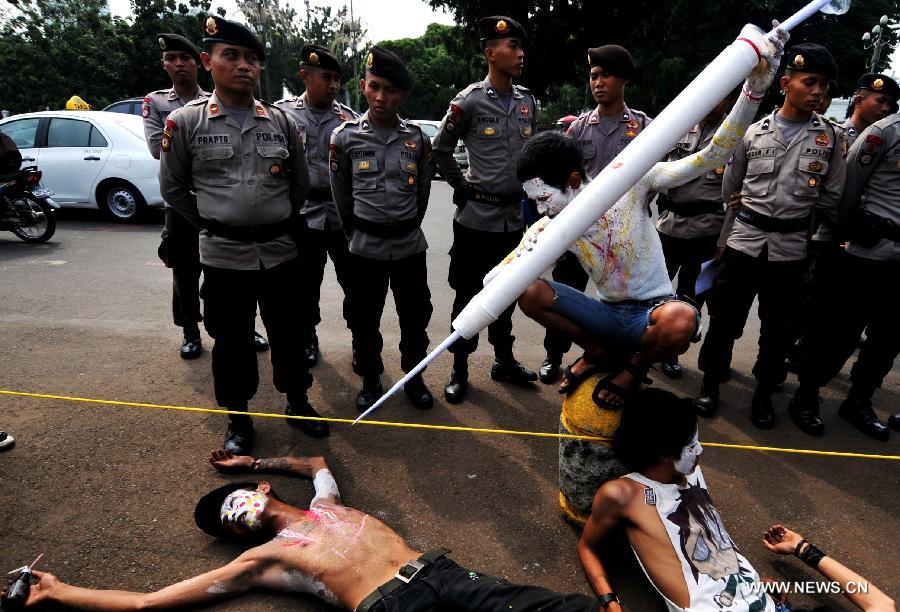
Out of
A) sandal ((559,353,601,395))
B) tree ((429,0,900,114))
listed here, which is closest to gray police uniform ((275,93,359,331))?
sandal ((559,353,601,395))

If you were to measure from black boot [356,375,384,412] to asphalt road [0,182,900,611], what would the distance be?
10 cm

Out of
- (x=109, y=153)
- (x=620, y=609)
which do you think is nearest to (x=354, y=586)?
(x=620, y=609)

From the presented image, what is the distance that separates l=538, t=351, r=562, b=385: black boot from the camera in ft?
13.2

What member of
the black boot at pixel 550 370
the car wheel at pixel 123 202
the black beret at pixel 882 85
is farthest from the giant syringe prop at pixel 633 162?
the car wheel at pixel 123 202

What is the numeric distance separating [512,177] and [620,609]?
2584 millimetres

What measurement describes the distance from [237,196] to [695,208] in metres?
3.04

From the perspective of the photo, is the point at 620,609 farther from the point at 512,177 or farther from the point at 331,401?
the point at 512,177

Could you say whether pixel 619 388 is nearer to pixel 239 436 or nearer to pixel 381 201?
pixel 381 201

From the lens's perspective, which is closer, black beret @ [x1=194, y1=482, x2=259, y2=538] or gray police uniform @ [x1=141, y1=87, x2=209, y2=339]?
black beret @ [x1=194, y1=482, x2=259, y2=538]

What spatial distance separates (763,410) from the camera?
A: 3506 millimetres

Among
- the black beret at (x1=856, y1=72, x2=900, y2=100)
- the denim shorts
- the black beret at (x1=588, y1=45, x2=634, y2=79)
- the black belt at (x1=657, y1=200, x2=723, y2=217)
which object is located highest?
the black beret at (x1=856, y1=72, x2=900, y2=100)

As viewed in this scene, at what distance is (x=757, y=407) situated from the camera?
354cm

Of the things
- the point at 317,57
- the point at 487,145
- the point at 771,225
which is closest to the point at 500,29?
the point at 487,145

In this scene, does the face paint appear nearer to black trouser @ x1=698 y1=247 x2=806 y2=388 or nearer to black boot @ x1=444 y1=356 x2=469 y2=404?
black trouser @ x1=698 y1=247 x2=806 y2=388
